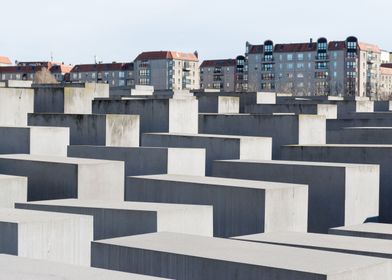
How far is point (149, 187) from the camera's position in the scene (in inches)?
612

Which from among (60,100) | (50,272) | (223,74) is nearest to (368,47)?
(223,74)

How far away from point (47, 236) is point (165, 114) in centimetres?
1350

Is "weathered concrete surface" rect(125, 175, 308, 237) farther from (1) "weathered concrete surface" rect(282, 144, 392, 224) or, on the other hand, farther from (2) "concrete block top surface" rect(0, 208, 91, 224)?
(1) "weathered concrete surface" rect(282, 144, 392, 224)

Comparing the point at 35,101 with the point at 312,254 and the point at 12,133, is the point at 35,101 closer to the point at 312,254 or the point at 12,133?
the point at 12,133

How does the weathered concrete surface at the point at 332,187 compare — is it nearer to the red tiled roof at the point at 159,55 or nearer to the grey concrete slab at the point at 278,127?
the grey concrete slab at the point at 278,127

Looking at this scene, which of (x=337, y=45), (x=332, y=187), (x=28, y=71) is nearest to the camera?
(x=332, y=187)

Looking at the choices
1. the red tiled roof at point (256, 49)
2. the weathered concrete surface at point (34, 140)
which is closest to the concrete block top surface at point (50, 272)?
the weathered concrete surface at point (34, 140)

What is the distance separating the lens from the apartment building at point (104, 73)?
130125mm

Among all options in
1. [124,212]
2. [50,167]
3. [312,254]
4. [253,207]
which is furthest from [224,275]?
[50,167]

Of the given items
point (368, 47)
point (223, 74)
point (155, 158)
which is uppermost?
point (368, 47)

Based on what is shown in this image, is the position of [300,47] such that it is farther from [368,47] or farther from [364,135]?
[364,135]

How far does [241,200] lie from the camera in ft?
46.8

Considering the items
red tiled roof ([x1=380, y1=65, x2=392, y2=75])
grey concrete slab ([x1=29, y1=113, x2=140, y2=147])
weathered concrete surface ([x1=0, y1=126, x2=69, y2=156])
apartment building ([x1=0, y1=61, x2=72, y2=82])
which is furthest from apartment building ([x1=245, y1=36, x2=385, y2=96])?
weathered concrete surface ([x1=0, y1=126, x2=69, y2=156])

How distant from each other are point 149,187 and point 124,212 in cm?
322
